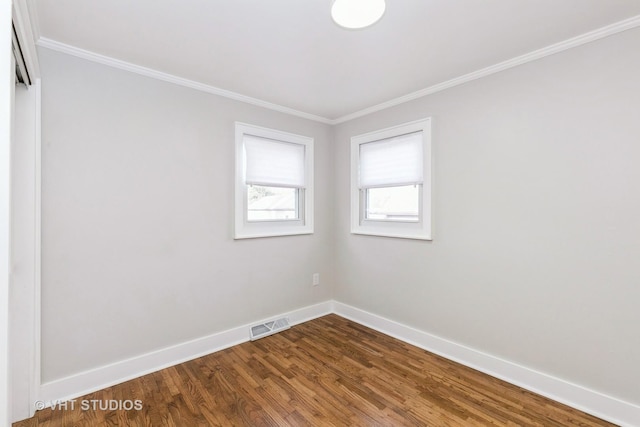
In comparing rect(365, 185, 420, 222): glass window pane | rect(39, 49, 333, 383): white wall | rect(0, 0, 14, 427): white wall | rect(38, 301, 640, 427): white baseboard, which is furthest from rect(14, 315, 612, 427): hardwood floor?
rect(365, 185, 420, 222): glass window pane

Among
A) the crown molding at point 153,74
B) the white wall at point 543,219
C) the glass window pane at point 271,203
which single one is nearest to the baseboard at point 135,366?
the glass window pane at point 271,203

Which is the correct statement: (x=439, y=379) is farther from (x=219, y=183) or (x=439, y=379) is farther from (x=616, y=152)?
(x=219, y=183)

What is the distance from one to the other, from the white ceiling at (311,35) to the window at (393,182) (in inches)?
22.7

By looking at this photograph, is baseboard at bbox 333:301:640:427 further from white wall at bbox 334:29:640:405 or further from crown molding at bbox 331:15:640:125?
crown molding at bbox 331:15:640:125

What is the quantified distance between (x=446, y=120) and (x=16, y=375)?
3.57 metres

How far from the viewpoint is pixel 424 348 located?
2729mm

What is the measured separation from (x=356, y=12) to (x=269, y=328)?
2.78m

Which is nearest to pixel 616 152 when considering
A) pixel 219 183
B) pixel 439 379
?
pixel 439 379

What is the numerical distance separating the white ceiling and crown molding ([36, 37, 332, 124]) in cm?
4

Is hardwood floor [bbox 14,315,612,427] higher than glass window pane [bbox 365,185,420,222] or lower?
lower

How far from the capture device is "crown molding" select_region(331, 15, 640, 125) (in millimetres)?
1759

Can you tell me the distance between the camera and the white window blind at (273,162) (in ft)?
9.82

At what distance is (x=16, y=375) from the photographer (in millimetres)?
1794

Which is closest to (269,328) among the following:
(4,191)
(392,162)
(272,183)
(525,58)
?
(272,183)
